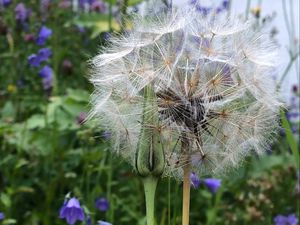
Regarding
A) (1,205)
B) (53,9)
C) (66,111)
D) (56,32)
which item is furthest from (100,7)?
(1,205)

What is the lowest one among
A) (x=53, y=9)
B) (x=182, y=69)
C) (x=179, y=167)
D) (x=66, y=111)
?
(x=179, y=167)

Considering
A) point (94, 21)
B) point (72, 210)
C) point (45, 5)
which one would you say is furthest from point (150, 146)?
point (45, 5)

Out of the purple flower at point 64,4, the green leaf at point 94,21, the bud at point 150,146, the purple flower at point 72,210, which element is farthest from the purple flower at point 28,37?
the bud at point 150,146

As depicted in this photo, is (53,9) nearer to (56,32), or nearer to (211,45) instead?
(56,32)

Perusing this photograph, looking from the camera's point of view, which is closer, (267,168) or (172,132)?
(172,132)

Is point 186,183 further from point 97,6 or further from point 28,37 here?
point 97,6

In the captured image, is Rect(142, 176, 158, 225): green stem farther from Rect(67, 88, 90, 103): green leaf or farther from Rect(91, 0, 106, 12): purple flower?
Rect(91, 0, 106, 12): purple flower
